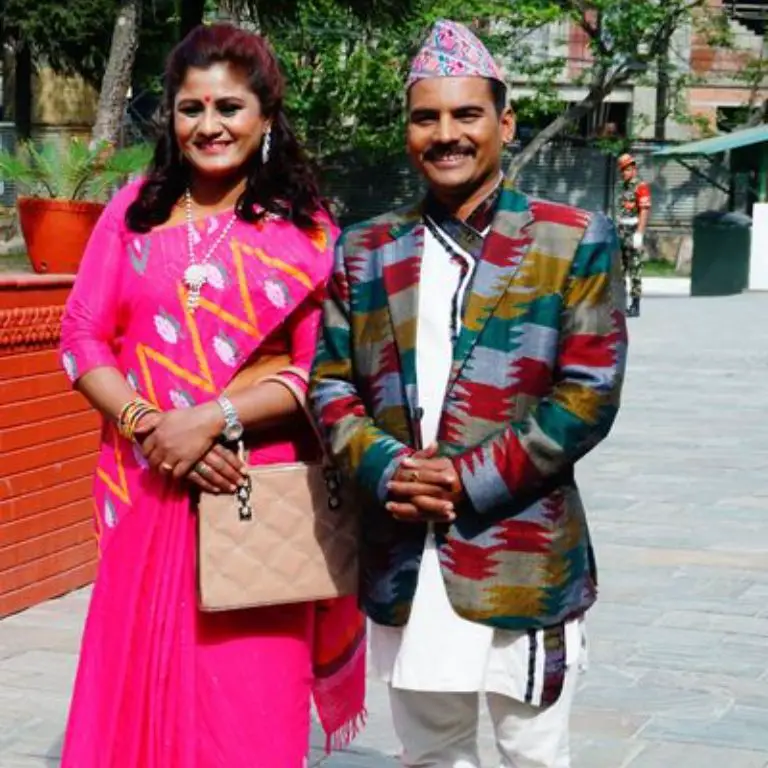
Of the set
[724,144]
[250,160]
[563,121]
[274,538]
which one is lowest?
[563,121]

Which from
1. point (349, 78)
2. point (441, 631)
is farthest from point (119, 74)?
point (349, 78)

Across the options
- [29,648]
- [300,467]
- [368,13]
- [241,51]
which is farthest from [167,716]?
[368,13]

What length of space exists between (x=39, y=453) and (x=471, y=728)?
327 cm

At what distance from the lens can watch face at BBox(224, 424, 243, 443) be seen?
336 centimetres

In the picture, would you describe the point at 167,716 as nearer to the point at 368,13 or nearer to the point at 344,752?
the point at 344,752

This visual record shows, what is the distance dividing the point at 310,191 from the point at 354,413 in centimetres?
59

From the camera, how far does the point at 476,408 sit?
3.06 metres

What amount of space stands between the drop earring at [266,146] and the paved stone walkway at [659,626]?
1741mm

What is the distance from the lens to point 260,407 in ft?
11.1

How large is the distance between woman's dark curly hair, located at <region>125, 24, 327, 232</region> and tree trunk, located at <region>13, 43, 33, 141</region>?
2476 cm

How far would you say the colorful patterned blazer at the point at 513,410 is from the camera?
302cm

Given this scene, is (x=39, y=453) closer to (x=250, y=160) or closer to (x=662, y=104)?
(x=250, y=160)

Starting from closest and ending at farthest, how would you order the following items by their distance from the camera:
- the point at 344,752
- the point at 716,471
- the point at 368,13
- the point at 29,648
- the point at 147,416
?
1. the point at 147,416
2. the point at 344,752
3. the point at 29,648
4. the point at 716,471
5. the point at 368,13

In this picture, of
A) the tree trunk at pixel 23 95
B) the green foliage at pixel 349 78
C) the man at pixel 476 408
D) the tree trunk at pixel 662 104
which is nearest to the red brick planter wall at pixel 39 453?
the man at pixel 476 408
